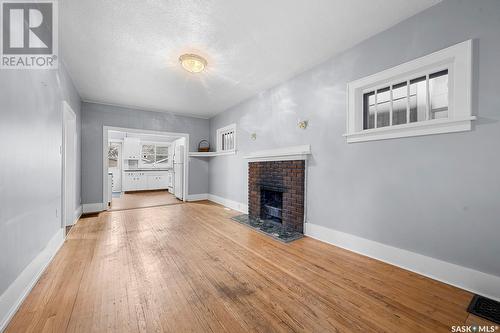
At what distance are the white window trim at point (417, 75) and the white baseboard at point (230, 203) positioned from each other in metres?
2.81

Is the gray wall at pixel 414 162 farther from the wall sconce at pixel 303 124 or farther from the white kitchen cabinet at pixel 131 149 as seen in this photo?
the white kitchen cabinet at pixel 131 149

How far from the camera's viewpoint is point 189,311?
1.44 m

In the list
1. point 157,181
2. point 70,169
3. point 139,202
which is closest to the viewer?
point 70,169

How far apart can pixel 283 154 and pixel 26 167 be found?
3.02m

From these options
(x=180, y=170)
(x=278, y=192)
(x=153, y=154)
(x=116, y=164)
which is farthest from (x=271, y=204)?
(x=116, y=164)

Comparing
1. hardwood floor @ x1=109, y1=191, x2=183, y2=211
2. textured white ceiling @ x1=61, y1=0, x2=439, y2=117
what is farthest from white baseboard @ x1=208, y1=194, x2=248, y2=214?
textured white ceiling @ x1=61, y1=0, x2=439, y2=117

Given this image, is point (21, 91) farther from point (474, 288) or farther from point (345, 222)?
point (474, 288)

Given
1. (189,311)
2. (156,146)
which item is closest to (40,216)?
(189,311)

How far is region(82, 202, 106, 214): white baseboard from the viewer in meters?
4.50

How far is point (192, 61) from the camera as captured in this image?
9.06ft

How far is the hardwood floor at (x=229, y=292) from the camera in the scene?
52.6 inches

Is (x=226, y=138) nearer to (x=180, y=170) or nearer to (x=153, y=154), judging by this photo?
(x=180, y=170)

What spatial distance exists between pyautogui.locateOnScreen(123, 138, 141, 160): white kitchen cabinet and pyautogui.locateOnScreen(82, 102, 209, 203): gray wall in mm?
3991

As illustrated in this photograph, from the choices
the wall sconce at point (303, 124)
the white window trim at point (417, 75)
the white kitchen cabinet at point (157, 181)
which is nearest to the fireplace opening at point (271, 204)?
the wall sconce at point (303, 124)
